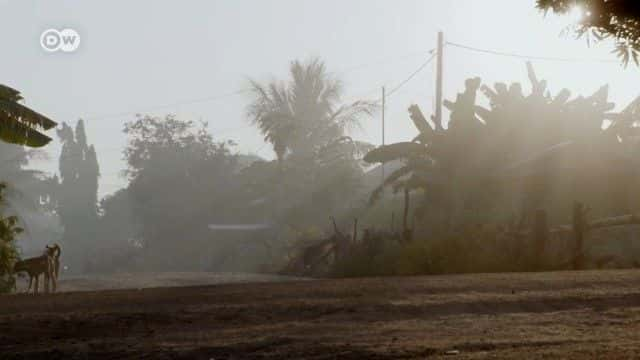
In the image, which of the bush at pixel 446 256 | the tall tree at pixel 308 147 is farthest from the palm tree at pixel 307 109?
the bush at pixel 446 256

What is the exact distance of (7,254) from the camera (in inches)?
981

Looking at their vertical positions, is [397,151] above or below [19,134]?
above

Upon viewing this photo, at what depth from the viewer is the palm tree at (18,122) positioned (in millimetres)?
21000

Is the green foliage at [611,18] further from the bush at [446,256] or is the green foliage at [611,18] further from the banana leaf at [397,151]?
the banana leaf at [397,151]

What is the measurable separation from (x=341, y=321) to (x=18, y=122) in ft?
39.1

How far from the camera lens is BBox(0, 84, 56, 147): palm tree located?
68.9 ft

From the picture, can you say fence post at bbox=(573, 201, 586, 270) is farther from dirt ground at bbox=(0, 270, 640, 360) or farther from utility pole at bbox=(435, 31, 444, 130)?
utility pole at bbox=(435, 31, 444, 130)

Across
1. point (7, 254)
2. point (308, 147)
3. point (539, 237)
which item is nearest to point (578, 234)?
point (539, 237)

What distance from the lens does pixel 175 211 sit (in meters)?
59.1

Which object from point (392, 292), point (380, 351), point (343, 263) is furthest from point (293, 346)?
point (343, 263)

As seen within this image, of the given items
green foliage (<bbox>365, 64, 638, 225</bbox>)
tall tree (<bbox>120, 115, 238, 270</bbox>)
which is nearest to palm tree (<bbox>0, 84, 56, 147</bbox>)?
A: green foliage (<bbox>365, 64, 638, 225</bbox>)

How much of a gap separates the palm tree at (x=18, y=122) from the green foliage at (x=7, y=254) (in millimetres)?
4023

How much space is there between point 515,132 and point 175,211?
2931 cm

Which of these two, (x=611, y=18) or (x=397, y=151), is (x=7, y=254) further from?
(x=611, y=18)
